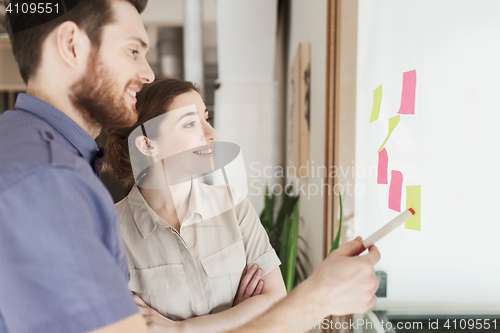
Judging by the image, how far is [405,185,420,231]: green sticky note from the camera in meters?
0.45

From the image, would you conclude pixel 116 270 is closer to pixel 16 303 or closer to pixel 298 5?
pixel 16 303

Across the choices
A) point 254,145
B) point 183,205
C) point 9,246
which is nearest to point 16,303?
point 9,246

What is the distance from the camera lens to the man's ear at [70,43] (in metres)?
0.41

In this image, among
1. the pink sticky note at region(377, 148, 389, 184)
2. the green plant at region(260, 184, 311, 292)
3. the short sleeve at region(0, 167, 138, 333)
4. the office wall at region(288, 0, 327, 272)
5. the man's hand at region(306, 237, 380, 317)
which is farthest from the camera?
the office wall at region(288, 0, 327, 272)

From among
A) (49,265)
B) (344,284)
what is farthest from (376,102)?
(49,265)

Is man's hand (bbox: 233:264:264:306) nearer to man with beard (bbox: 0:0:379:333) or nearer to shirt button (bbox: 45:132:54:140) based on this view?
man with beard (bbox: 0:0:379:333)

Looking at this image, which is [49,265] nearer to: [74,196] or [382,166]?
[74,196]

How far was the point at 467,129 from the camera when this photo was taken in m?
0.37

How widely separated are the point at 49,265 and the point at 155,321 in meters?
0.33

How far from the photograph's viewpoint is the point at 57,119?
41 cm

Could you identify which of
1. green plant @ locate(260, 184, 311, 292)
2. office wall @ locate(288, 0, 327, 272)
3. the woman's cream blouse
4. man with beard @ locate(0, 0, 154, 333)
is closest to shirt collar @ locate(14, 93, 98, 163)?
man with beard @ locate(0, 0, 154, 333)

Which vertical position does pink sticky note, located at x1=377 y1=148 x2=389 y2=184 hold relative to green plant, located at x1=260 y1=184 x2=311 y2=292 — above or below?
above

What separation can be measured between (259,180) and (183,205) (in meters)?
0.24

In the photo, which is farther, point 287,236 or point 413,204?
point 287,236
